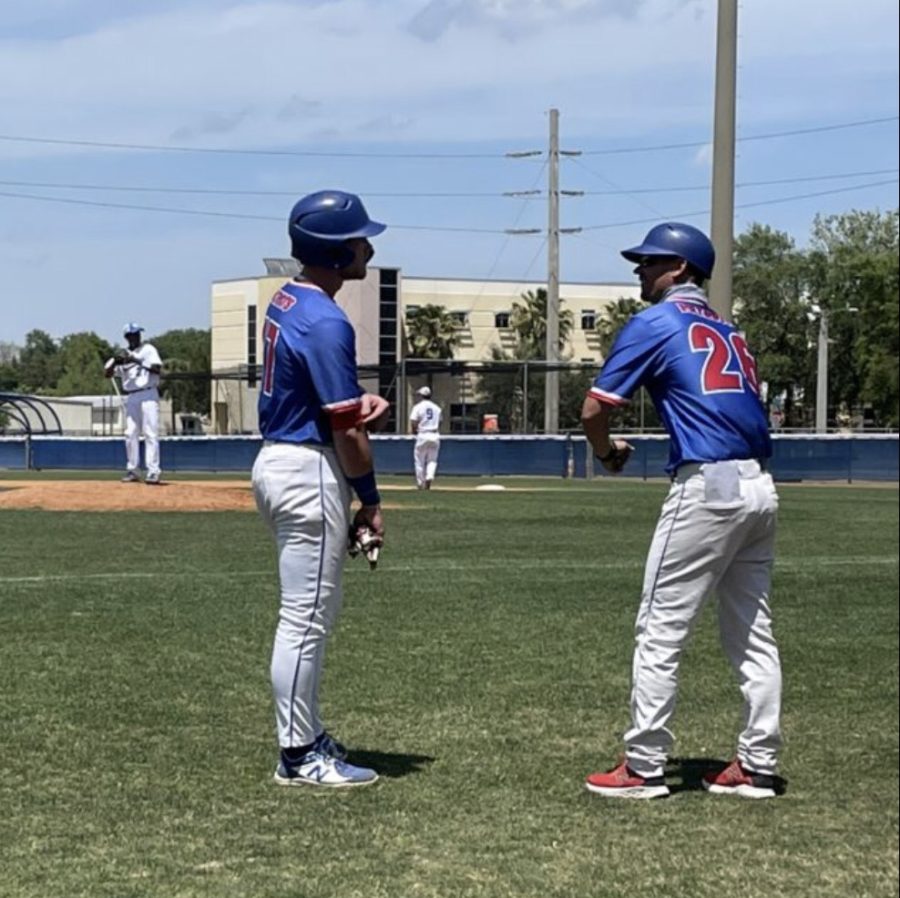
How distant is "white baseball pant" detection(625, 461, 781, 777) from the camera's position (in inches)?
118

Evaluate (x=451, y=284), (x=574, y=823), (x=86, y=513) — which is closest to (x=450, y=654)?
(x=574, y=823)

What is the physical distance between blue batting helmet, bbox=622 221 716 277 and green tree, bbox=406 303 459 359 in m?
0.48

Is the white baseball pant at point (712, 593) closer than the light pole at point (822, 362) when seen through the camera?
No

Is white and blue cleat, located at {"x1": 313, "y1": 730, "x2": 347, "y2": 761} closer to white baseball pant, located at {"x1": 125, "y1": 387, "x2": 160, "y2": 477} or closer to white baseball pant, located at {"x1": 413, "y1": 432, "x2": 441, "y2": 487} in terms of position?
white baseball pant, located at {"x1": 125, "y1": 387, "x2": 160, "y2": 477}

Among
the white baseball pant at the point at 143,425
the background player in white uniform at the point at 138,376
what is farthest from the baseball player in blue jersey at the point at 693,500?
the white baseball pant at the point at 143,425

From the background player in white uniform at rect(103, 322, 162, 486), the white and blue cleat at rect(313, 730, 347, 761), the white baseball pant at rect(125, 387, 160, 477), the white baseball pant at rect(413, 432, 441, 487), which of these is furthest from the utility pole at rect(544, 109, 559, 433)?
the white baseball pant at rect(413, 432, 441, 487)

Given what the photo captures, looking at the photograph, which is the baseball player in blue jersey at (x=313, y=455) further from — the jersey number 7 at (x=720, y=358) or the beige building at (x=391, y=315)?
the jersey number 7 at (x=720, y=358)

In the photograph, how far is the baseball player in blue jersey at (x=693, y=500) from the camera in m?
2.79

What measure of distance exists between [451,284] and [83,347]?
0.99 meters

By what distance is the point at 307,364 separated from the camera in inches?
118

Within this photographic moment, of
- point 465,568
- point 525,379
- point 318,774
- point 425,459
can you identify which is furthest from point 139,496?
point 425,459

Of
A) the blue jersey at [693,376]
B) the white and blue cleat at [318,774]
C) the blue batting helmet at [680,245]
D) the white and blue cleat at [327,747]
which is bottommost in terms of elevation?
the white and blue cleat at [318,774]

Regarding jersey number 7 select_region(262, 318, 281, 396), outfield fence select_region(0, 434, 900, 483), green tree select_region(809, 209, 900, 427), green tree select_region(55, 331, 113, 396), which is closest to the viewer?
green tree select_region(809, 209, 900, 427)

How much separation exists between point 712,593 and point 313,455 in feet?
3.25
